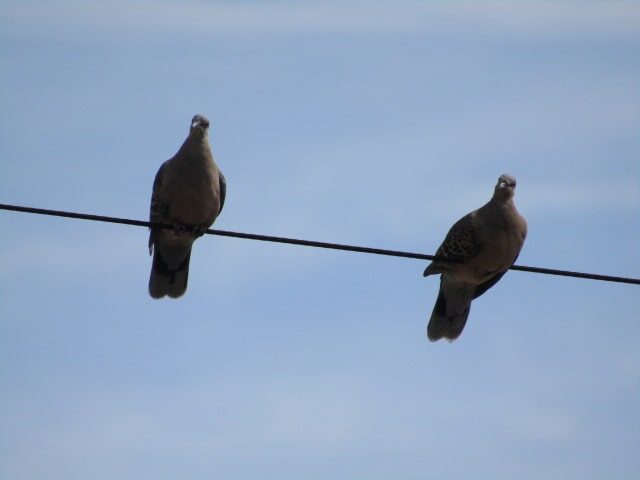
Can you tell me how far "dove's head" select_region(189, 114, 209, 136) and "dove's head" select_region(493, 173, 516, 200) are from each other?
2224 mm

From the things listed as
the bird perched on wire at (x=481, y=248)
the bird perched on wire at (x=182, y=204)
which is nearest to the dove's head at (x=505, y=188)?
the bird perched on wire at (x=481, y=248)

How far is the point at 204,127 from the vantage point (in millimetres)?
10211

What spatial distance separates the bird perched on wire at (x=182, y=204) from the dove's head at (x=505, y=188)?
6.79ft

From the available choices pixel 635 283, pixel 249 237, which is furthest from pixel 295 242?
pixel 635 283

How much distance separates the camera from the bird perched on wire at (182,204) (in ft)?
32.8

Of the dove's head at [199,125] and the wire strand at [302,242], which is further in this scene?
the dove's head at [199,125]

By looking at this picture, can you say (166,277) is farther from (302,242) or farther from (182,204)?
(302,242)

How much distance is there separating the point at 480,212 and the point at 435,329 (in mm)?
1058

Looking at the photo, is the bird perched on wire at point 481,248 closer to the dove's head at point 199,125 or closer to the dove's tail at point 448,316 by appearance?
the dove's tail at point 448,316

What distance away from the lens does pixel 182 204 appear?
10.0m

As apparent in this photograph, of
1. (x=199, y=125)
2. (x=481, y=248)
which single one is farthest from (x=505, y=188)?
(x=199, y=125)

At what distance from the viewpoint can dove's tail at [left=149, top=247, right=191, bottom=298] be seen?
1042 cm

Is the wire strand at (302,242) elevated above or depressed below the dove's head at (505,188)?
below

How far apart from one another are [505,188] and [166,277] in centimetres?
266
